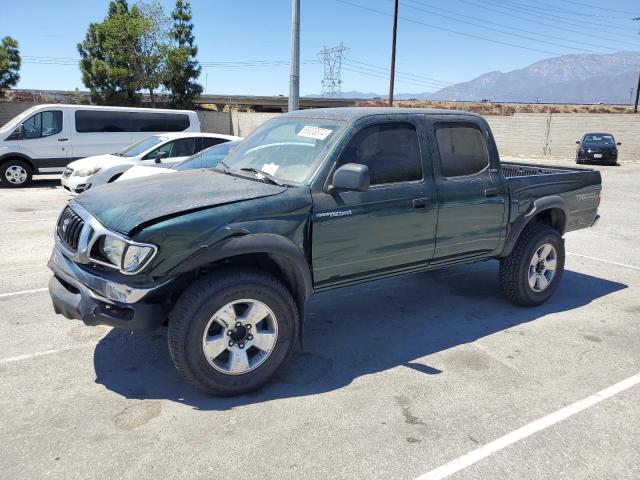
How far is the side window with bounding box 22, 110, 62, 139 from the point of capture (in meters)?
13.4

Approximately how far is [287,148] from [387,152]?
80 centimetres

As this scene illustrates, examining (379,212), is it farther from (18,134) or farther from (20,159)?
(20,159)

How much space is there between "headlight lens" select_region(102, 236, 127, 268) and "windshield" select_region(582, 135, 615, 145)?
84.8 feet

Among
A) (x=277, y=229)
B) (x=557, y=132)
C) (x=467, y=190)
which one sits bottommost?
(x=277, y=229)

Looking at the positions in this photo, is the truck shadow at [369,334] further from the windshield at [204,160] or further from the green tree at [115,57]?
the green tree at [115,57]

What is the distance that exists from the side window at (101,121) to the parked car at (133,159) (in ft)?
9.60

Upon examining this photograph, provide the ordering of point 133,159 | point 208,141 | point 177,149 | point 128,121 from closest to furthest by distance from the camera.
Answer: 1. point 133,159
2. point 177,149
3. point 208,141
4. point 128,121

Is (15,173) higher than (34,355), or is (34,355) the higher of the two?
(15,173)

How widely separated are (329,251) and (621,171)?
72.0 ft

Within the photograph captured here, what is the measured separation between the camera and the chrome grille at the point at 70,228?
11.4 feet

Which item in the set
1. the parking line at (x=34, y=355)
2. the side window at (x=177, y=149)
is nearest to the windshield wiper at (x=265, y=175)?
the parking line at (x=34, y=355)

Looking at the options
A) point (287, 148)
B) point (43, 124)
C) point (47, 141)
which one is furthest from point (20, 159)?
point (287, 148)

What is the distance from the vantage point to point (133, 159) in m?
10.8

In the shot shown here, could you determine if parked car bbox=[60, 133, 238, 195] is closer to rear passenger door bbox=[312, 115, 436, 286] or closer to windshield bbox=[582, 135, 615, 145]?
rear passenger door bbox=[312, 115, 436, 286]
